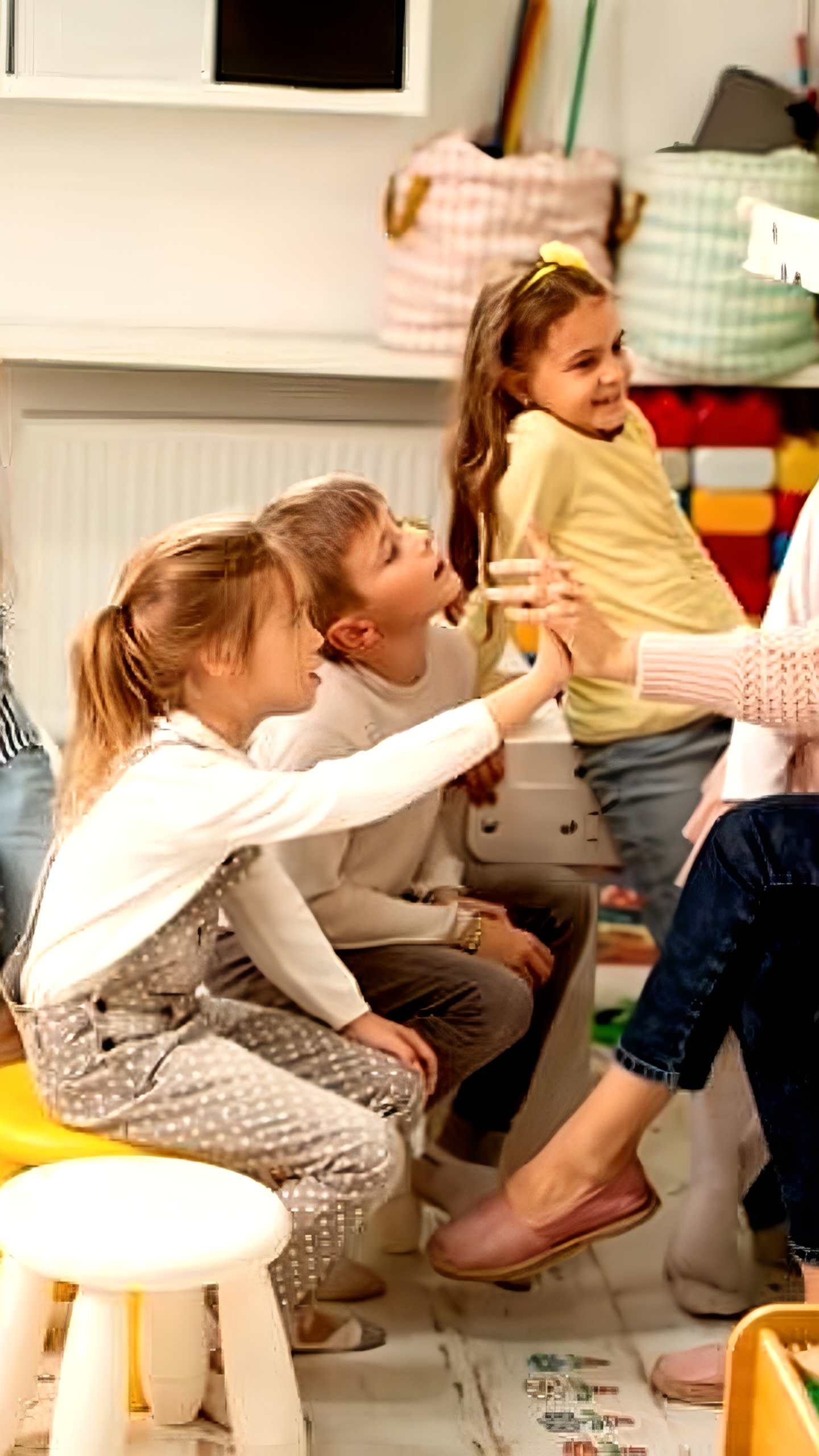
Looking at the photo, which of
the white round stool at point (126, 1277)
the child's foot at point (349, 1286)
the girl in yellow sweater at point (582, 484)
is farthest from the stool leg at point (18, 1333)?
the girl in yellow sweater at point (582, 484)

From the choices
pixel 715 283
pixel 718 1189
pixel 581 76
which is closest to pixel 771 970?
pixel 718 1189

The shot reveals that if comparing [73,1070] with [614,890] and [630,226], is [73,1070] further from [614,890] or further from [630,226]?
[630,226]

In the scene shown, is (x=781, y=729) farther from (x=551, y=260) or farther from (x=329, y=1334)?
(x=329, y=1334)

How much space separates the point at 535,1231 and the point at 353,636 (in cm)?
49

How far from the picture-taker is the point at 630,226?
65.8 inches

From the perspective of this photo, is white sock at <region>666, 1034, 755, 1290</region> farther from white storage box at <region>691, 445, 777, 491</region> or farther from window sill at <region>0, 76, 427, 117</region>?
window sill at <region>0, 76, 427, 117</region>

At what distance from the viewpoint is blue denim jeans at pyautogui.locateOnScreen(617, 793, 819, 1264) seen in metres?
1.58

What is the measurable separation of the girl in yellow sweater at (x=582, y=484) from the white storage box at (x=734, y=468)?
32 mm

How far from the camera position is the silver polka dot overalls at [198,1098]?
1.55 meters

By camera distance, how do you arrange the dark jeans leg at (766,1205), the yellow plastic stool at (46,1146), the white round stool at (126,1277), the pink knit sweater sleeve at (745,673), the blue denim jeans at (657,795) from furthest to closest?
the dark jeans leg at (766,1205) < the blue denim jeans at (657,795) < the pink knit sweater sleeve at (745,673) < the yellow plastic stool at (46,1146) < the white round stool at (126,1277)

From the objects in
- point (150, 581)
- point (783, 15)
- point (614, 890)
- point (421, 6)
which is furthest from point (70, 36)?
point (614, 890)

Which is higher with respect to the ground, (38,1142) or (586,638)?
(586,638)

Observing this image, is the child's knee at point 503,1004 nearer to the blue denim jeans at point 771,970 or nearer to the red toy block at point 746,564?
the blue denim jeans at point 771,970

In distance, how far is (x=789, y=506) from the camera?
1723mm
